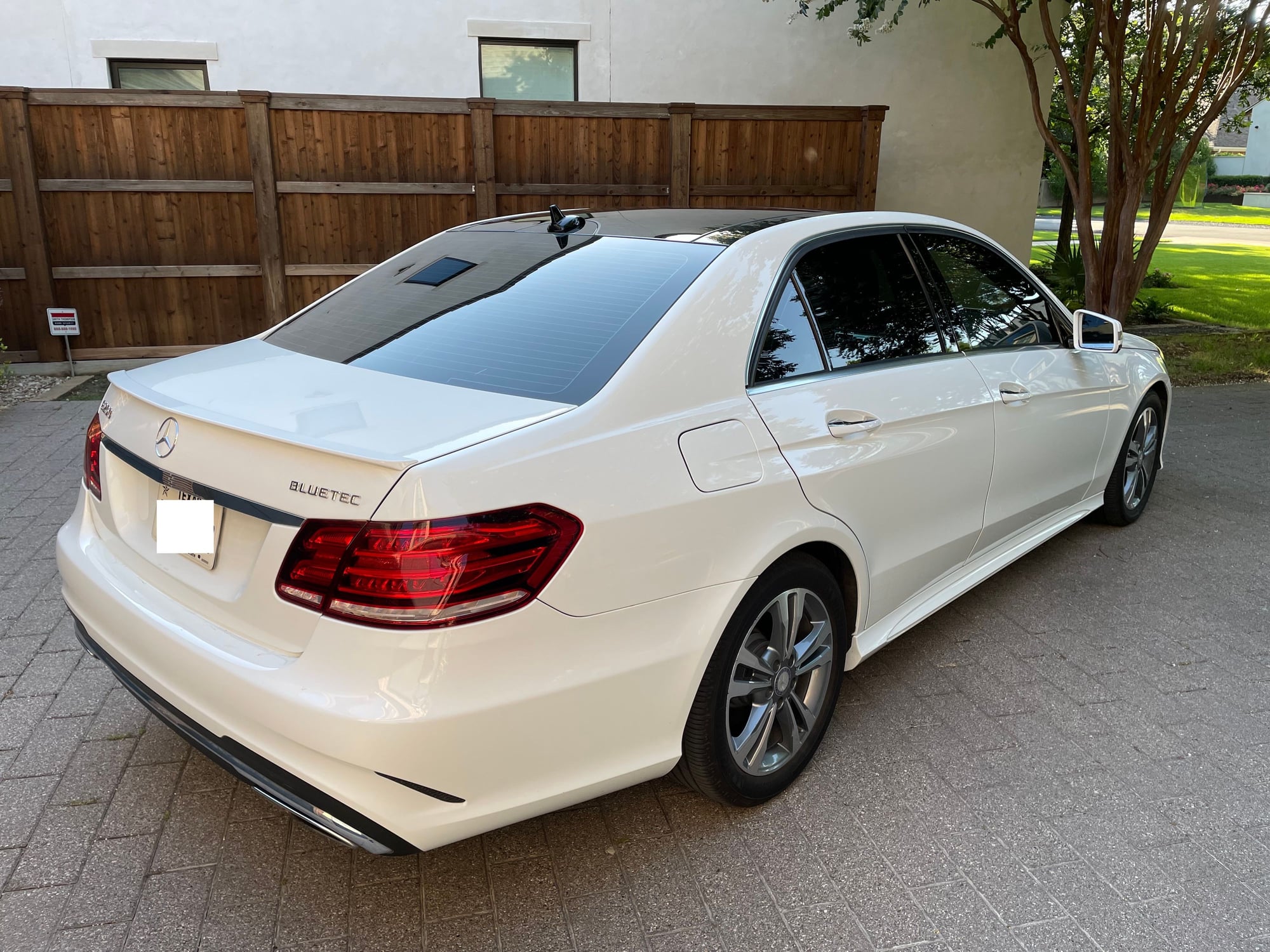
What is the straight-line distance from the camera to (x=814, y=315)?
9.62 ft

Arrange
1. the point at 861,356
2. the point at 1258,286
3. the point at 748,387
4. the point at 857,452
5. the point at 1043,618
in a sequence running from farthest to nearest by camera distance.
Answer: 1. the point at 1258,286
2. the point at 1043,618
3. the point at 861,356
4. the point at 857,452
5. the point at 748,387

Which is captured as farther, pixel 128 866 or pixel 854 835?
pixel 854 835

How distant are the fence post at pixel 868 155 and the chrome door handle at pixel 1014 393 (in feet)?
22.7

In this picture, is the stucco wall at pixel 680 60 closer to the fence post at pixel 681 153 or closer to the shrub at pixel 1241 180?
the fence post at pixel 681 153

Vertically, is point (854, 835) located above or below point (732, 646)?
below

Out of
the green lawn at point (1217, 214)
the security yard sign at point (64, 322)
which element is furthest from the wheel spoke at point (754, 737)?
the green lawn at point (1217, 214)

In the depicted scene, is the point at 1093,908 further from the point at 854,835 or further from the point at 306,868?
the point at 306,868

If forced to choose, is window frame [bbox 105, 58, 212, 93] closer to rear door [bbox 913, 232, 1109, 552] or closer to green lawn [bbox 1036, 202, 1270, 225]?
rear door [bbox 913, 232, 1109, 552]

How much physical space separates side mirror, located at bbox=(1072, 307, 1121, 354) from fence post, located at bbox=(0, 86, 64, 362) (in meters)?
8.57

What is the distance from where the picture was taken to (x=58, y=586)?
4172 mm

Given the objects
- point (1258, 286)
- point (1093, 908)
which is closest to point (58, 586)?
point (1093, 908)

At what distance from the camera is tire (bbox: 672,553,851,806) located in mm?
2494

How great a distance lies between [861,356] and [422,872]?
6.58 ft

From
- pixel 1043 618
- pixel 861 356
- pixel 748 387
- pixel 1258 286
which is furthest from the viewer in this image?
pixel 1258 286
